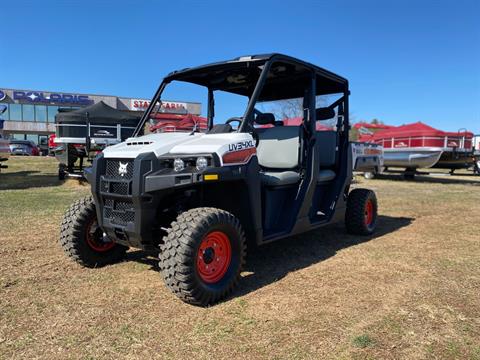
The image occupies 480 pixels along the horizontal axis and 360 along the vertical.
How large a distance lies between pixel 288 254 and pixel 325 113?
6.49ft

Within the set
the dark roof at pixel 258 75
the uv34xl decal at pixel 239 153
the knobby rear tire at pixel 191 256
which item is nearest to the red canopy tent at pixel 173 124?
the dark roof at pixel 258 75

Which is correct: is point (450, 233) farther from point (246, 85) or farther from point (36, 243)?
point (36, 243)

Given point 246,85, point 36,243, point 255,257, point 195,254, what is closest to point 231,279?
point 195,254

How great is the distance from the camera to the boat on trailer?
1380 centimetres

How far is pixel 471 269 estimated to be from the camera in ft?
14.1

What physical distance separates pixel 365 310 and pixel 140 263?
239cm

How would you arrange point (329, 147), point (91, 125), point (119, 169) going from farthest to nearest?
point (91, 125), point (329, 147), point (119, 169)

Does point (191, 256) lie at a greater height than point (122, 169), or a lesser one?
lesser

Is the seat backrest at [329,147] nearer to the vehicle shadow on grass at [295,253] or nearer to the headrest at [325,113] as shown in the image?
the headrest at [325,113]

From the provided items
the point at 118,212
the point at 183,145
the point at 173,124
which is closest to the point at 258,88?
the point at 183,145

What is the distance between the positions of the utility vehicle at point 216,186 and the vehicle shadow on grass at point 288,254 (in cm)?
33

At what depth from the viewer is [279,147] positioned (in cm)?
485

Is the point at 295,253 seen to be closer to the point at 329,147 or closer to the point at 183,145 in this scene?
the point at 329,147

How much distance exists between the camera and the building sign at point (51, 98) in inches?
1896
